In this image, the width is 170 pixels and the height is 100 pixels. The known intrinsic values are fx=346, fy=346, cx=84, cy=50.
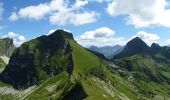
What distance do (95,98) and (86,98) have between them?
520 cm

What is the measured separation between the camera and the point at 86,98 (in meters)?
199

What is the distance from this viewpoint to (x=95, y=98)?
654ft
